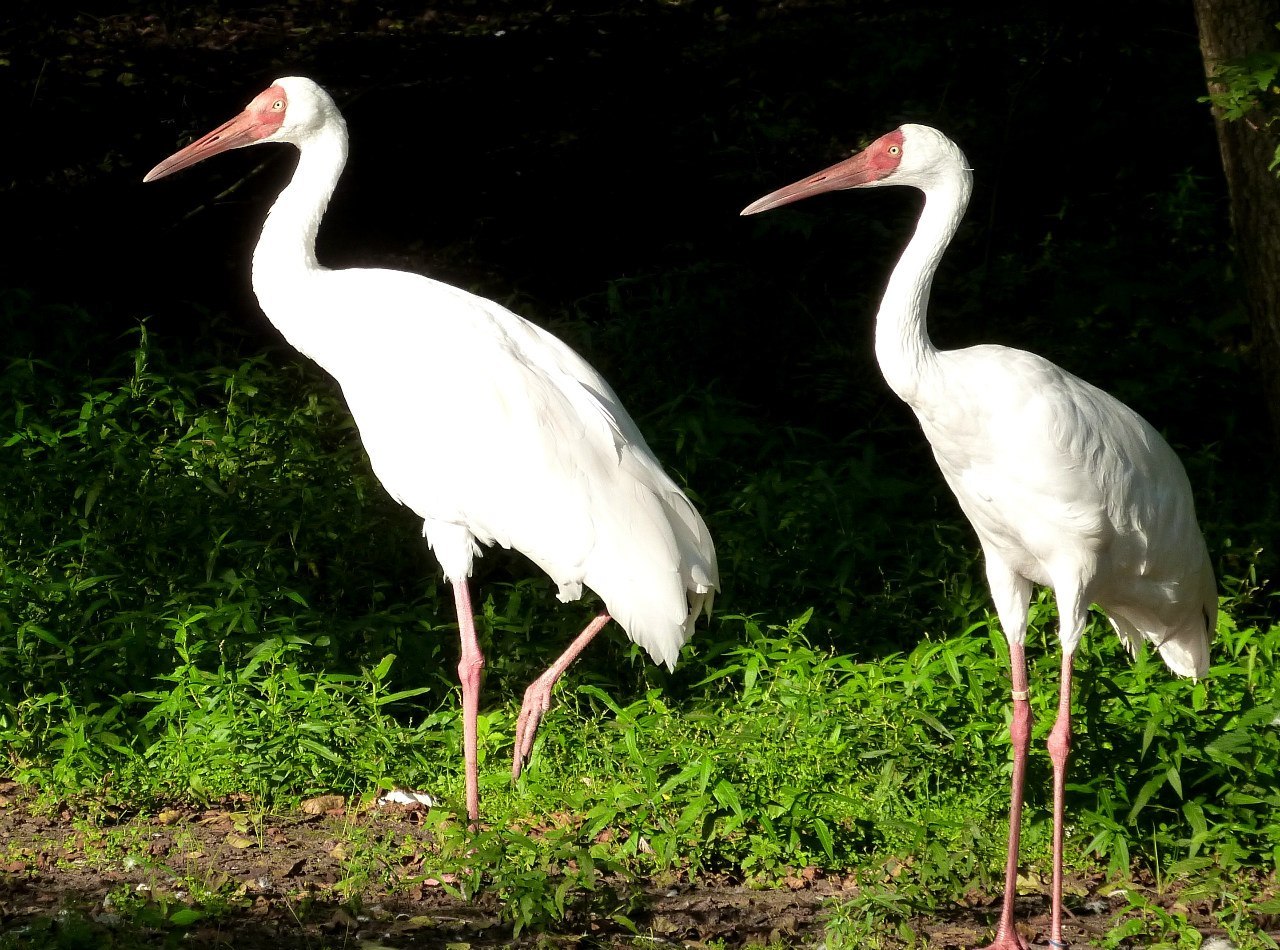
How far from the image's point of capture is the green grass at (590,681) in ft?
15.2

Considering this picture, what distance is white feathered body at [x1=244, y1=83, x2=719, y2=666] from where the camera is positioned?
484cm

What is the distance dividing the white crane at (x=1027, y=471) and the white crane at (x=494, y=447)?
2.85 feet

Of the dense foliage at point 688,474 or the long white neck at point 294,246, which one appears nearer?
the dense foliage at point 688,474

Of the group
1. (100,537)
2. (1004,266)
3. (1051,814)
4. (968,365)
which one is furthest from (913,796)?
(1004,266)

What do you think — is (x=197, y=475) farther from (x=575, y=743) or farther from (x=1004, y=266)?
(x=1004, y=266)

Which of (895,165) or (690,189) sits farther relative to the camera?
(690,189)

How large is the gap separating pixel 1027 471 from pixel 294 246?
8.36ft

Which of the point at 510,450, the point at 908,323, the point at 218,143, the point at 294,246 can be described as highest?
the point at 218,143

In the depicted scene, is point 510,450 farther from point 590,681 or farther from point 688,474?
point 688,474

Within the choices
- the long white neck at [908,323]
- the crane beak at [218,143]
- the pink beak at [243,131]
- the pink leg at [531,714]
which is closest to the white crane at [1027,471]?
the long white neck at [908,323]

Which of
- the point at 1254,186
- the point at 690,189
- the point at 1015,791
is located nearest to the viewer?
the point at 1015,791

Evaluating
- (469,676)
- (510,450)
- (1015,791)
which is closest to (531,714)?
(469,676)

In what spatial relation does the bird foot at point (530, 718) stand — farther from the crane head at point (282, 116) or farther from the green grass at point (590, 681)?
the crane head at point (282, 116)

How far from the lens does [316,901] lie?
173 inches
